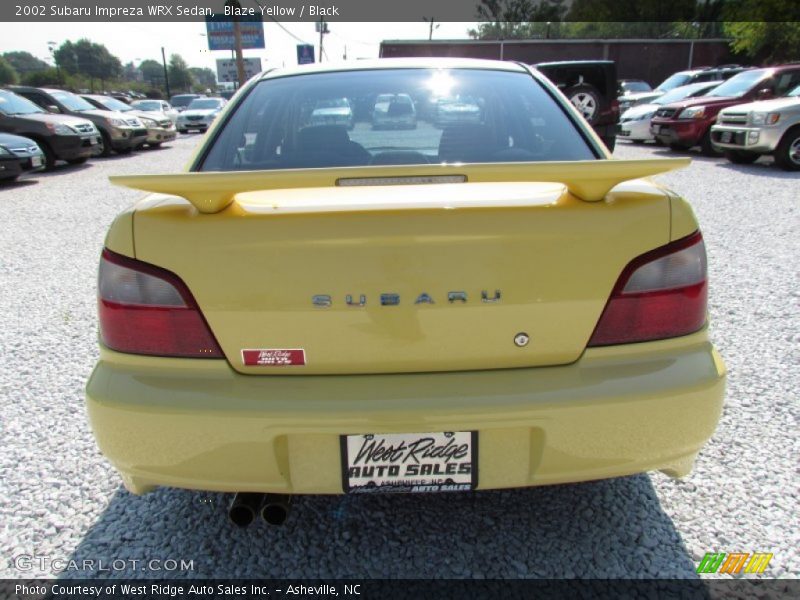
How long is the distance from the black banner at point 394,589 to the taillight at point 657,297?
0.77 metres

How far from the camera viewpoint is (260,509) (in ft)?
5.63

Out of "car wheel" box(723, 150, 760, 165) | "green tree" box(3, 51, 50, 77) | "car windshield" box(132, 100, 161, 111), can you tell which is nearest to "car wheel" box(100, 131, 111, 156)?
"car windshield" box(132, 100, 161, 111)

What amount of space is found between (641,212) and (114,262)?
4.57ft

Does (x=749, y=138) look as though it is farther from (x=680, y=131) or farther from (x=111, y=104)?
(x=111, y=104)

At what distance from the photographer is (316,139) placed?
2.18 meters

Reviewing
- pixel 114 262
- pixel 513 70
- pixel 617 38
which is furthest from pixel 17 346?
pixel 617 38

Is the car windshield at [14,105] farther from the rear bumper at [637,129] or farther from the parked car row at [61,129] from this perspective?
the rear bumper at [637,129]

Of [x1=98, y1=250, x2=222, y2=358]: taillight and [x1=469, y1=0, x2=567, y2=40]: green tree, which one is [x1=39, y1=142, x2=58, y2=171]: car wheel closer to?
[x1=98, y1=250, x2=222, y2=358]: taillight

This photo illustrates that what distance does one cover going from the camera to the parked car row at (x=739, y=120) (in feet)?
29.8

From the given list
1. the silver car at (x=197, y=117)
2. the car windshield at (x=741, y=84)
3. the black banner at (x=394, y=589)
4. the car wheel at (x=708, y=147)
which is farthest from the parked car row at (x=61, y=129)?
the car windshield at (x=741, y=84)

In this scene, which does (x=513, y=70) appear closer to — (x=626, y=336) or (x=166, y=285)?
(x=626, y=336)

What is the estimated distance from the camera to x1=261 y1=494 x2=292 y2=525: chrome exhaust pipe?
1679 mm

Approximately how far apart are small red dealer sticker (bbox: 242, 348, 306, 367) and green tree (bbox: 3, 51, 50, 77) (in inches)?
3608

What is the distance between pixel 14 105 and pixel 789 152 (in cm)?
1413
